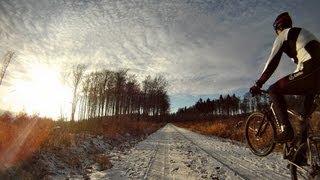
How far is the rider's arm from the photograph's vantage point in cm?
482

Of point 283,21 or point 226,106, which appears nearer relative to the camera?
point 283,21

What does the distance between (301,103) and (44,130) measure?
8136 millimetres

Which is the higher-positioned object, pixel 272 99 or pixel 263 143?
pixel 272 99

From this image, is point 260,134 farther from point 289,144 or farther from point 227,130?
point 227,130

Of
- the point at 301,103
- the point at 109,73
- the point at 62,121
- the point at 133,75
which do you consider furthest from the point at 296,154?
the point at 133,75

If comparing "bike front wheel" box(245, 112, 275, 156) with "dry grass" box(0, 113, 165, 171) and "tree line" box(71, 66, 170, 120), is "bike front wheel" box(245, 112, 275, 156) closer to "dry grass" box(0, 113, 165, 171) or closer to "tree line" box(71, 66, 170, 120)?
"dry grass" box(0, 113, 165, 171)

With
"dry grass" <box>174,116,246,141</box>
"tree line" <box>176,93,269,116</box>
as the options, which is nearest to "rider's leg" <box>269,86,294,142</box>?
"dry grass" <box>174,116,246,141</box>

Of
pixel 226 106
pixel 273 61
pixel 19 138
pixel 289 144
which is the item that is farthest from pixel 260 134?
pixel 226 106

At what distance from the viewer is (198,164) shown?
9453 millimetres

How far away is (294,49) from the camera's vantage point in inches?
186

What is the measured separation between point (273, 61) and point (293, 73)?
1.26 feet

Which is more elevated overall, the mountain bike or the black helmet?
the black helmet

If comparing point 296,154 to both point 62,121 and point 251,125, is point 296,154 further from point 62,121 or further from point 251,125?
point 62,121

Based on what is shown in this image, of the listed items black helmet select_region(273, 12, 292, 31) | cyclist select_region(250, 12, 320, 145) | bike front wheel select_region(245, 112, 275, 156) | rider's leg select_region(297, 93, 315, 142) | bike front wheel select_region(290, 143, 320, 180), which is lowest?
bike front wheel select_region(290, 143, 320, 180)
